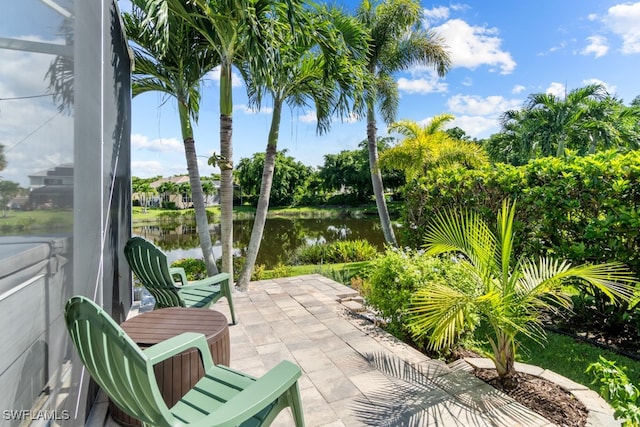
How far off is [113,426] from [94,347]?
1205mm

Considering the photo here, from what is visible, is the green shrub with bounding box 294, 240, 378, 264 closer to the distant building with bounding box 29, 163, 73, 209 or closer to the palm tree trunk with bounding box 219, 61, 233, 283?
the palm tree trunk with bounding box 219, 61, 233, 283

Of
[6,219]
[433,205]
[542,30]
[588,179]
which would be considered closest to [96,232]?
[6,219]

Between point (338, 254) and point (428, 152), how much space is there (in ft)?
13.3

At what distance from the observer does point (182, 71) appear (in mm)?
4770

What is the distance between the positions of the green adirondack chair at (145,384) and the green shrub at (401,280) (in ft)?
6.96

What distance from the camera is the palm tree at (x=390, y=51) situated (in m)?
9.02

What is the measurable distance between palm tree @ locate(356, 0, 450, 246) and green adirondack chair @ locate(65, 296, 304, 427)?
8060mm

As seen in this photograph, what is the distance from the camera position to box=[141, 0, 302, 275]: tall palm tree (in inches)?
136

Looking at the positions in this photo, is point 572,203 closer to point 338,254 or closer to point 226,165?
point 226,165

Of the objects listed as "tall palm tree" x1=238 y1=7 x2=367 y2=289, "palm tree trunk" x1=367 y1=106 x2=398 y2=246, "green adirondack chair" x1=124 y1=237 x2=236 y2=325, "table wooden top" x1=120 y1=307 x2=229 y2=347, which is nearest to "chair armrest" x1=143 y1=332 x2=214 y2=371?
"table wooden top" x1=120 y1=307 x2=229 y2=347

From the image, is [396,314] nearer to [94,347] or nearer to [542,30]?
[94,347]

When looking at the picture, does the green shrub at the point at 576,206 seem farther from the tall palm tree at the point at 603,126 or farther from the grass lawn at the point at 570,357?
the tall palm tree at the point at 603,126

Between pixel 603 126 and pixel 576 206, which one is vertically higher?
pixel 603 126

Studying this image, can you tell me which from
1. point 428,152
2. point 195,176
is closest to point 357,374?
point 195,176
